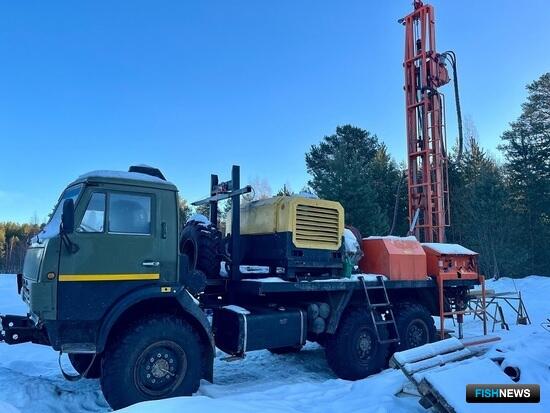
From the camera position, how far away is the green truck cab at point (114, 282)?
17.5 ft

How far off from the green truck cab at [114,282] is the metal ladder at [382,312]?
310 centimetres

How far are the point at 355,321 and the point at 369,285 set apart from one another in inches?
26.5

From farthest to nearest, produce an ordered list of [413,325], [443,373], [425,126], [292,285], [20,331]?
1. [425,126]
2. [413,325]
3. [292,285]
4. [20,331]
5. [443,373]

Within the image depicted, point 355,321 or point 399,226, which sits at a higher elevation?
point 399,226

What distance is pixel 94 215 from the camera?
18.5 feet

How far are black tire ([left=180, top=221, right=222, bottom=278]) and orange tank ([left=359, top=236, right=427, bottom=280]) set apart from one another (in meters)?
2.96

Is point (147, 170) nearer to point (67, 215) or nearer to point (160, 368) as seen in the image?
point (67, 215)

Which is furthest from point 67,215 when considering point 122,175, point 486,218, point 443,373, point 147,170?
point 486,218

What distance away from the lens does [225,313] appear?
7039 millimetres

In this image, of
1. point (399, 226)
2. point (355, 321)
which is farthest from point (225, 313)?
point (399, 226)

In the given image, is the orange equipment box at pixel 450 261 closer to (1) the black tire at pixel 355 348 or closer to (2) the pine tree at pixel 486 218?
(1) the black tire at pixel 355 348

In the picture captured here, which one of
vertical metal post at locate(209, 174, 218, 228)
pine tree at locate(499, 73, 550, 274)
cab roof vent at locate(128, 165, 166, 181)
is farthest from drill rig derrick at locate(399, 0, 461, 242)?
pine tree at locate(499, 73, 550, 274)

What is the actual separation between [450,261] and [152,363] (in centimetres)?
643

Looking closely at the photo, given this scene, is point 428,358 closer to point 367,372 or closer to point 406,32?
point 367,372
